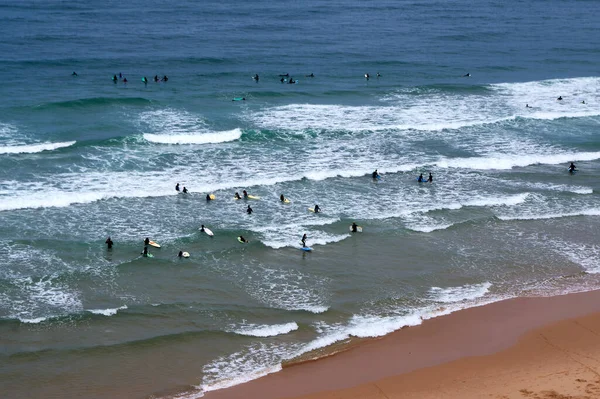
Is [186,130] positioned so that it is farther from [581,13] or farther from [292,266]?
[581,13]

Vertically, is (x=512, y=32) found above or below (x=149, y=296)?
above

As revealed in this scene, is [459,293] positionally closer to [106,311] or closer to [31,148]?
[106,311]

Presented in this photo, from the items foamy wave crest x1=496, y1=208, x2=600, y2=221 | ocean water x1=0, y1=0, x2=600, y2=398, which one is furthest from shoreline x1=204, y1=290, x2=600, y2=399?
foamy wave crest x1=496, y1=208, x2=600, y2=221

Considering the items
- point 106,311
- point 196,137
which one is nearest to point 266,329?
point 106,311

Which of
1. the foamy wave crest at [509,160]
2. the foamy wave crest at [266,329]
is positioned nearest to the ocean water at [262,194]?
the foamy wave crest at [266,329]

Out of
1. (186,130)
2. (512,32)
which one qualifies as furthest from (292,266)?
(512,32)

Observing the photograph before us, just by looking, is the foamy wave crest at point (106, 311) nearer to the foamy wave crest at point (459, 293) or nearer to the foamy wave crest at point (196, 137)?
the foamy wave crest at point (459, 293)
